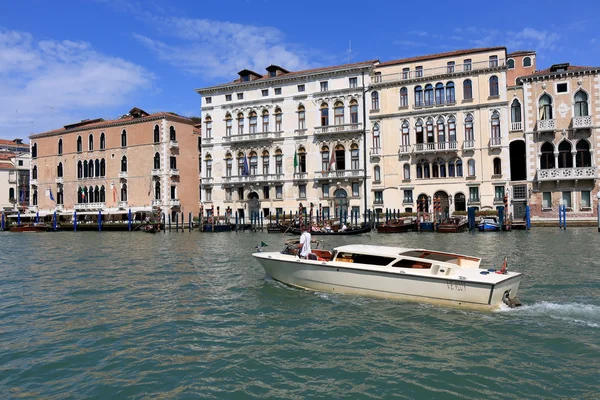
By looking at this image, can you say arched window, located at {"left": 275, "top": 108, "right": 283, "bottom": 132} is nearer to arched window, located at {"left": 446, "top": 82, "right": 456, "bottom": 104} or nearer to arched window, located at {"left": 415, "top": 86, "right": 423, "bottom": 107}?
arched window, located at {"left": 415, "top": 86, "right": 423, "bottom": 107}

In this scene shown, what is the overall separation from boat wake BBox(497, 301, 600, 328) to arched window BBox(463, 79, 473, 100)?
103ft

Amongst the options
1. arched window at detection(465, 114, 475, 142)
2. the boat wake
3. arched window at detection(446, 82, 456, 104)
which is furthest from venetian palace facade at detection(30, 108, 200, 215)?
the boat wake

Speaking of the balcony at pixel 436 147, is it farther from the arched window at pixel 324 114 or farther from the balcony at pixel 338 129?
the arched window at pixel 324 114

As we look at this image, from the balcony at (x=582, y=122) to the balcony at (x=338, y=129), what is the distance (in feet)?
53.5

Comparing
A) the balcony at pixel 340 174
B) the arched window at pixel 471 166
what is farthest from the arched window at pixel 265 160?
the arched window at pixel 471 166

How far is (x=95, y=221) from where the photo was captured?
49.2m

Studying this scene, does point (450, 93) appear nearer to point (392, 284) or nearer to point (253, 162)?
point (253, 162)

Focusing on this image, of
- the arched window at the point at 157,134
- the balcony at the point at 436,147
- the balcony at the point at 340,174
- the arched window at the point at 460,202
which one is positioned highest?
the arched window at the point at 157,134

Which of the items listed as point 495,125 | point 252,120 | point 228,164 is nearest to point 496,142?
point 495,125

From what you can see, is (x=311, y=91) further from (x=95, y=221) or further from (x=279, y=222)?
(x=95, y=221)

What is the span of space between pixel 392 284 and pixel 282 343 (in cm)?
308

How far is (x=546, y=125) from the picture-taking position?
117 ft

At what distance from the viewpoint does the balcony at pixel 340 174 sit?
40906mm

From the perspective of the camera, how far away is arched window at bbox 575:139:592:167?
35.1 meters
